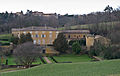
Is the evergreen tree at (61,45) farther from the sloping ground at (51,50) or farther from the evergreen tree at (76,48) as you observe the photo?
the evergreen tree at (76,48)

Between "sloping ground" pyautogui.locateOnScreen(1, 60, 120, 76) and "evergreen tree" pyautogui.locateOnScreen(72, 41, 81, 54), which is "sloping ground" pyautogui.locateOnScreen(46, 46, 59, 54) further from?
"sloping ground" pyautogui.locateOnScreen(1, 60, 120, 76)

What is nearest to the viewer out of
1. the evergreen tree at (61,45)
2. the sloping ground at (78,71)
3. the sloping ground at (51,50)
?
the sloping ground at (78,71)

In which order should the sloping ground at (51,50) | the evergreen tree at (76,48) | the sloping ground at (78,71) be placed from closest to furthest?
the sloping ground at (78,71)
the evergreen tree at (76,48)
the sloping ground at (51,50)

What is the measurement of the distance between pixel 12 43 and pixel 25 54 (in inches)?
603

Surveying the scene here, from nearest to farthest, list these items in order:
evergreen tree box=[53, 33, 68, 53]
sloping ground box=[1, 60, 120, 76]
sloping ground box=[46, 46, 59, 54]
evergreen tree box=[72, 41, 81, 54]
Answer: sloping ground box=[1, 60, 120, 76] < evergreen tree box=[72, 41, 81, 54] < evergreen tree box=[53, 33, 68, 53] < sloping ground box=[46, 46, 59, 54]

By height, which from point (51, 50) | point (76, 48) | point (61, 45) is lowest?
point (51, 50)

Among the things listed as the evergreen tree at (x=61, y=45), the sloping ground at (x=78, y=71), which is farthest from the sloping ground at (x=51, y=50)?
the sloping ground at (x=78, y=71)

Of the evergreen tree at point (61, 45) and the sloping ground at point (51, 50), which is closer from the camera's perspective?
the evergreen tree at point (61, 45)

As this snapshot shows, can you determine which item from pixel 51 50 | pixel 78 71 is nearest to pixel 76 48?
pixel 51 50

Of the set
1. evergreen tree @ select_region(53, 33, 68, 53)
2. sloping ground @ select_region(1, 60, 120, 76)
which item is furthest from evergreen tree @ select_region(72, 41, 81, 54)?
sloping ground @ select_region(1, 60, 120, 76)

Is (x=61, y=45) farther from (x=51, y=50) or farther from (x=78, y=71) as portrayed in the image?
(x=78, y=71)

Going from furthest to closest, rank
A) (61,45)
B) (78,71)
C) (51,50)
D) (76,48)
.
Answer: (51,50)
(61,45)
(76,48)
(78,71)

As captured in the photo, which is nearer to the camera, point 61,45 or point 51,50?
point 61,45

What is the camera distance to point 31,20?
207ft
